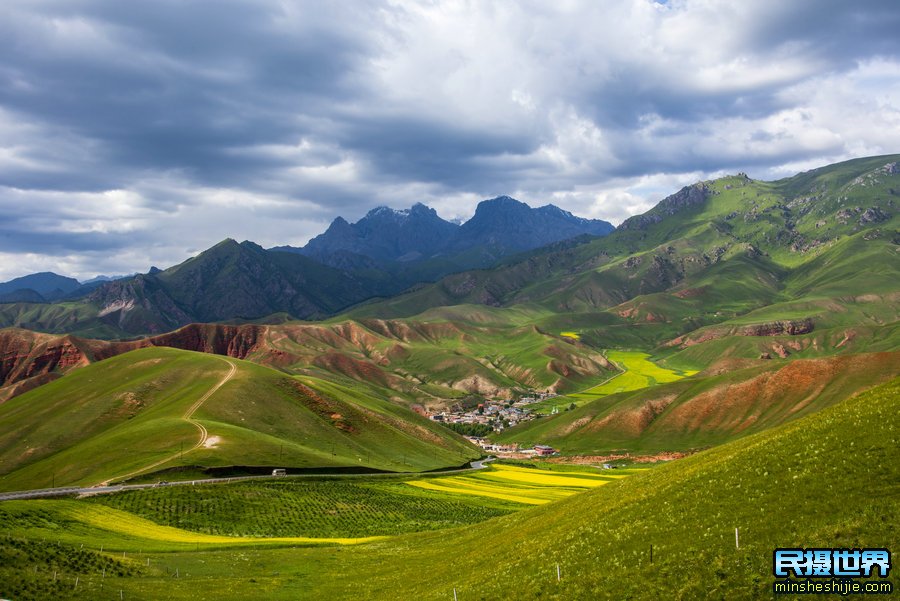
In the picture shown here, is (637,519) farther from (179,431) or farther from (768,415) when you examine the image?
(768,415)

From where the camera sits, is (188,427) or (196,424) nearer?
(188,427)

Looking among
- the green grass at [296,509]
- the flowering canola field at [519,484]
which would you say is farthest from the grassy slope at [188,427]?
the green grass at [296,509]

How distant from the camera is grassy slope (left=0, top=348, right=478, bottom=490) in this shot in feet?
394

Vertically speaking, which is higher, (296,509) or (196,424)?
(196,424)

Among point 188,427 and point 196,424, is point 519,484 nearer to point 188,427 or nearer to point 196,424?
point 196,424

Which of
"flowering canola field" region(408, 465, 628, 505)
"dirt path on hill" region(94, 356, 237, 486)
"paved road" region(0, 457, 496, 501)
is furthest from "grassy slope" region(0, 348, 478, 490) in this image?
"flowering canola field" region(408, 465, 628, 505)

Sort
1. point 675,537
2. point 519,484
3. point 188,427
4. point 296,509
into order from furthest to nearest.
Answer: point 519,484 < point 188,427 < point 296,509 < point 675,537

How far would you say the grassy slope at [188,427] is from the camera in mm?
120062

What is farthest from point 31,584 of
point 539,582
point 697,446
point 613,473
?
point 697,446

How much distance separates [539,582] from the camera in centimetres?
3128

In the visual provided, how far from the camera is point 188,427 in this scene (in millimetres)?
132375

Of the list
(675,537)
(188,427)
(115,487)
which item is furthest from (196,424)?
(675,537)

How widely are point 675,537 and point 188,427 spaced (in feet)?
412

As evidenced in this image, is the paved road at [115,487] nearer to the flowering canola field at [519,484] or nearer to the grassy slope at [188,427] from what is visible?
the grassy slope at [188,427]
